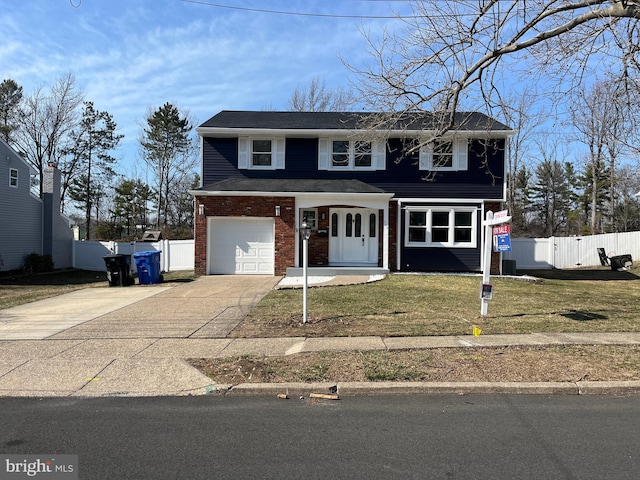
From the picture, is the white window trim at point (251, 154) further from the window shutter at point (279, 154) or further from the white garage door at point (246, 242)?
the white garage door at point (246, 242)

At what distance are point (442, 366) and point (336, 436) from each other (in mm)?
2324

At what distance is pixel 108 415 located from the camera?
14.8 ft

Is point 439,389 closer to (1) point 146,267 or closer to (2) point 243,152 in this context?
(1) point 146,267

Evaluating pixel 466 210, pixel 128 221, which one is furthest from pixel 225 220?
pixel 128 221

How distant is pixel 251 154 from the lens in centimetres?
1809

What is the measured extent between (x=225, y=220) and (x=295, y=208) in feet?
9.11

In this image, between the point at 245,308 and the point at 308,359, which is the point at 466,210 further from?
the point at 308,359

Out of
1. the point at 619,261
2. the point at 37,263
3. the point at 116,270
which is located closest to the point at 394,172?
the point at 116,270

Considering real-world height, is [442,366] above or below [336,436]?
above

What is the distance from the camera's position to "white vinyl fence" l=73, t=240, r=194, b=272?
2181 centimetres

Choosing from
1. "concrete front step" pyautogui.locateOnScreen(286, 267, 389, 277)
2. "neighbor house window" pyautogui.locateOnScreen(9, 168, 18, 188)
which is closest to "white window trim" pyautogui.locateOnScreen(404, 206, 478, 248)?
"concrete front step" pyautogui.locateOnScreen(286, 267, 389, 277)

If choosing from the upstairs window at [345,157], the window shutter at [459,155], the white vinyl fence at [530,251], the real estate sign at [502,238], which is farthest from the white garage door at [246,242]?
the real estate sign at [502,238]

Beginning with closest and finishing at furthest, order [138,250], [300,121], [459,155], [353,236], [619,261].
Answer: [353,236] → [459,155] → [300,121] → [619,261] → [138,250]

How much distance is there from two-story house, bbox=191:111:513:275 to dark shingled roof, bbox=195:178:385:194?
0.04 meters
